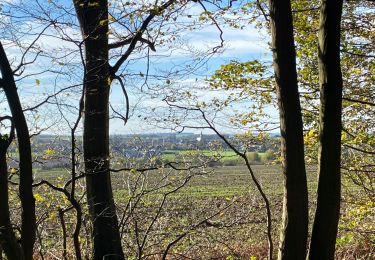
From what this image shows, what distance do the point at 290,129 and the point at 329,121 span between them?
360 mm

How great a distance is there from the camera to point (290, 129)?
4.31m

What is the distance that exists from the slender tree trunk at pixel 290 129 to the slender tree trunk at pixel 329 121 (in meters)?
0.18

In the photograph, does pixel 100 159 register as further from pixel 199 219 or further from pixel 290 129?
pixel 199 219

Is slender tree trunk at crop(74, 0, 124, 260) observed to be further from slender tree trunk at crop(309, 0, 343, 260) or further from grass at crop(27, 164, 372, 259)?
slender tree trunk at crop(309, 0, 343, 260)

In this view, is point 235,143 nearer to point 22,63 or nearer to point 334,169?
point 334,169

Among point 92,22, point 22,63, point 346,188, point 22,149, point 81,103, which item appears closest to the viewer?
point 22,149

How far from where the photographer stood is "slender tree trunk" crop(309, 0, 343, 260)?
13.6ft

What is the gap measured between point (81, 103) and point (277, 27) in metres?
2.12

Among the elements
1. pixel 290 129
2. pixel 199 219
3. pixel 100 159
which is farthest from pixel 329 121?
pixel 199 219

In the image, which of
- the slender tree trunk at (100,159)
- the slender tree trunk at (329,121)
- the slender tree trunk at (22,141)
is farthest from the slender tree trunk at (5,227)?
the slender tree trunk at (329,121)

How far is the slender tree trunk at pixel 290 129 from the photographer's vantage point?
429 centimetres

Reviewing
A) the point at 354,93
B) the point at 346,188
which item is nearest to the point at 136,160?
the point at 354,93

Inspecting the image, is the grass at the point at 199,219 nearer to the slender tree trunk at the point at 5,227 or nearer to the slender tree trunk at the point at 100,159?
the slender tree trunk at the point at 100,159

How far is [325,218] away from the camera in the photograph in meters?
4.21
